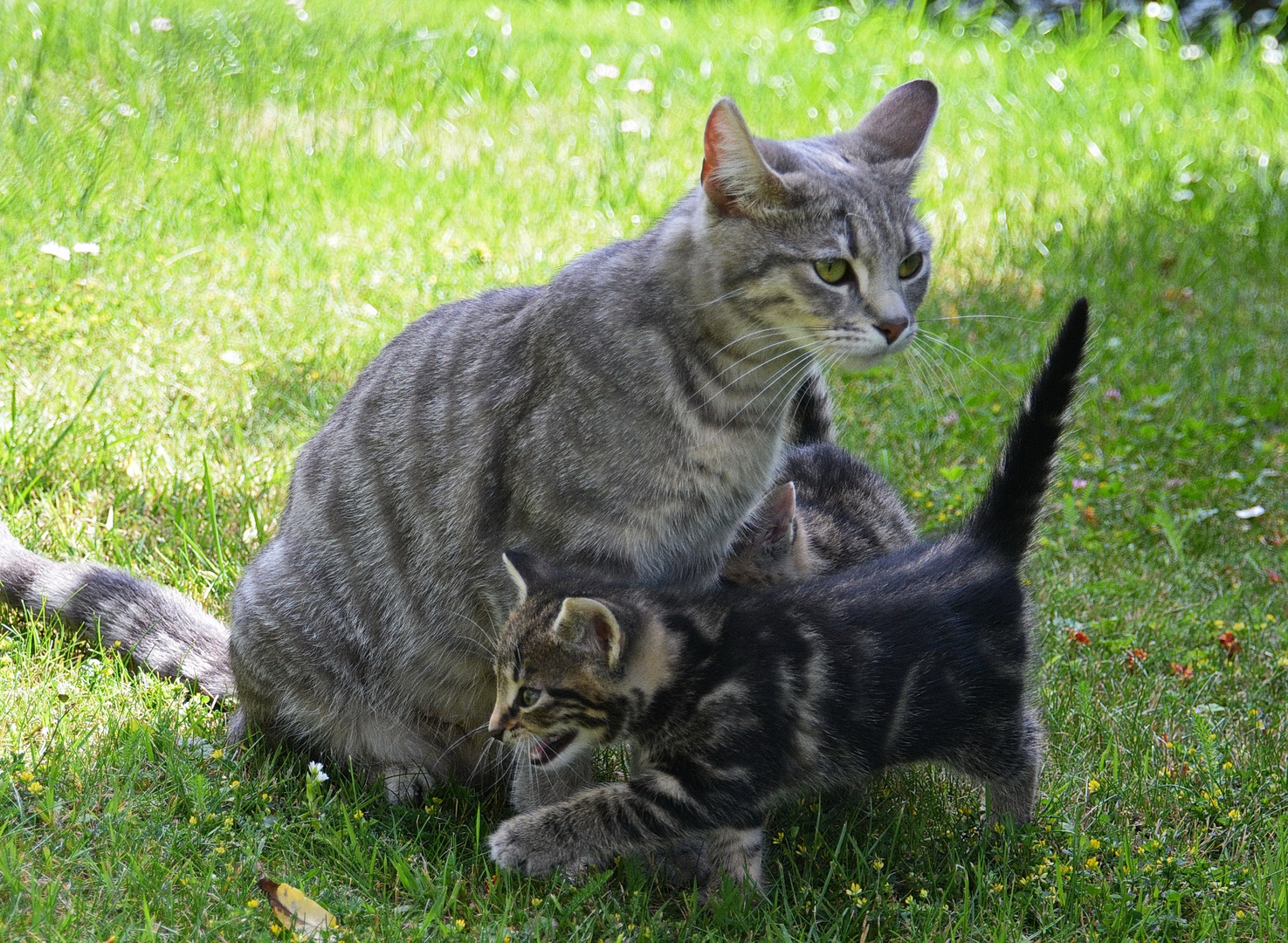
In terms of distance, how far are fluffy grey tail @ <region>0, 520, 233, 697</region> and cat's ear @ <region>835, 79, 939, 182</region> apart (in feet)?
7.38

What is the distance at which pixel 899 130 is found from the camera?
11.2 feet

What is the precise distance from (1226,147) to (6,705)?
709 centimetres

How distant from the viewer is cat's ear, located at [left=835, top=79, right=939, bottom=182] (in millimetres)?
3311

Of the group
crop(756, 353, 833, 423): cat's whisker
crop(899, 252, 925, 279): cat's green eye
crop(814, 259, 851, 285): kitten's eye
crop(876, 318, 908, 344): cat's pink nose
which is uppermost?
crop(814, 259, 851, 285): kitten's eye

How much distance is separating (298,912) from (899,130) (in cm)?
243

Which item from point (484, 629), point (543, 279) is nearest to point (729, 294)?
point (484, 629)

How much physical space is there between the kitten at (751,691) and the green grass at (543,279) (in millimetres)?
186

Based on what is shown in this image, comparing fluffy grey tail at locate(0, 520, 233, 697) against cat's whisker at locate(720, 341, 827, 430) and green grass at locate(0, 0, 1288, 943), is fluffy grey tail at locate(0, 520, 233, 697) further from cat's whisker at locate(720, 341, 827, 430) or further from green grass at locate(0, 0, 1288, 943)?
cat's whisker at locate(720, 341, 827, 430)

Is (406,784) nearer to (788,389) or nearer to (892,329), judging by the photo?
(788,389)

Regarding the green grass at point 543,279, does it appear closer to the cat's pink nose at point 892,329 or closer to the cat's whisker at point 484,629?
the cat's whisker at point 484,629

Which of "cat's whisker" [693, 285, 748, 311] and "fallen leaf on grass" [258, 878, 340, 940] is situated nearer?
"fallen leaf on grass" [258, 878, 340, 940]

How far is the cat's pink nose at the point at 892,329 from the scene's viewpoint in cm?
Answer: 296

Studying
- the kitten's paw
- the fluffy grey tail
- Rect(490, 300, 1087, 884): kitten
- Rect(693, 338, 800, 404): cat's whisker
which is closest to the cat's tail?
Rect(490, 300, 1087, 884): kitten

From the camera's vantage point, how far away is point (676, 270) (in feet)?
9.92
